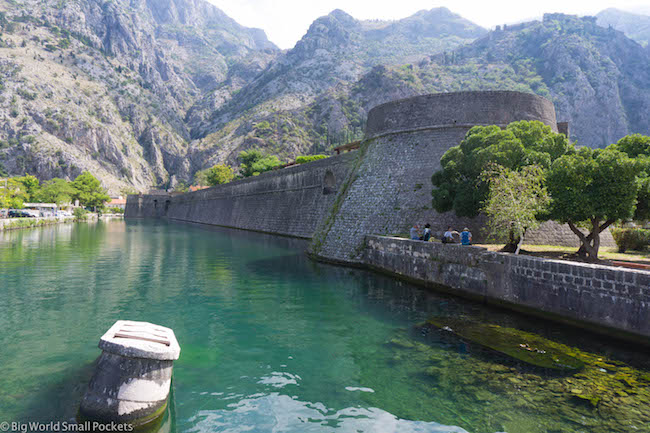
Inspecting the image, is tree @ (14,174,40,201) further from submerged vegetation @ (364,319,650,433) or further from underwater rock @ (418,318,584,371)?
submerged vegetation @ (364,319,650,433)

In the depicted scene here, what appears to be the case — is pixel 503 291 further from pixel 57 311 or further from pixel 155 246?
pixel 155 246

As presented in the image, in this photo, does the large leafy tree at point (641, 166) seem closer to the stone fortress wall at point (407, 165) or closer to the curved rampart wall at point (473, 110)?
the stone fortress wall at point (407, 165)

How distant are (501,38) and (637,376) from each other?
583 ft

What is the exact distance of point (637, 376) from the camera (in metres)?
6.97

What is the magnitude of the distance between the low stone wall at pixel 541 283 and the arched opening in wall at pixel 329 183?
595 inches

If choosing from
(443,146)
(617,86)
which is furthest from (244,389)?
(617,86)

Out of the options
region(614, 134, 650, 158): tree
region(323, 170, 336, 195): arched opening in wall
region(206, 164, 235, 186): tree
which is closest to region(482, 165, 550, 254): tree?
region(614, 134, 650, 158): tree

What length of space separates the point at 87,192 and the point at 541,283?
96.1 meters

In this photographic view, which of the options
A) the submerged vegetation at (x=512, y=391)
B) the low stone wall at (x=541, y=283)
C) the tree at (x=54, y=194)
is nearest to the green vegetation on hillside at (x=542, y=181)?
the low stone wall at (x=541, y=283)

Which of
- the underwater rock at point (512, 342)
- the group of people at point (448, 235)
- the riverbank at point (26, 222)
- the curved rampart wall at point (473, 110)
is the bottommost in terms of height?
the underwater rock at point (512, 342)

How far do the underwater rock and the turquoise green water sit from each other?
0.36 m

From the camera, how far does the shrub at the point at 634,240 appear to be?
16766mm

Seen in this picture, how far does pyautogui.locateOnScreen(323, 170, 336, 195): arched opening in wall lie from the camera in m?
30.4

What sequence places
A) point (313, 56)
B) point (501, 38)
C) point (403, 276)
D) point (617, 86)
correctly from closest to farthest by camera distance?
point (403, 276), point (617, 86), point (501, 38), point (313, 56)
